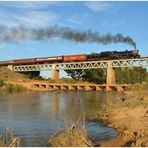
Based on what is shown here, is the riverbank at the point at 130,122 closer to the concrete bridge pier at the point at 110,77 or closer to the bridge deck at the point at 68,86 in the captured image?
the bridge deck at the point at 68,86

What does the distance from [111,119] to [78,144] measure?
9.92m

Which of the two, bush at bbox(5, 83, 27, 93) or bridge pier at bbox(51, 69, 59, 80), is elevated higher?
bridge pier at bbox(51, 69, 59, 80)

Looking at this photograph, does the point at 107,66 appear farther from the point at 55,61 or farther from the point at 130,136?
the point at 130,136

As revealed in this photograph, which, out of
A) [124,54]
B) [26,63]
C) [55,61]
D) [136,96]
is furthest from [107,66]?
[136,96]

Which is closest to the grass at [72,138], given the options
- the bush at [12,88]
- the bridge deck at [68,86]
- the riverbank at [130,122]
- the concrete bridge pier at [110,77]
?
the riverbank at [130,122]

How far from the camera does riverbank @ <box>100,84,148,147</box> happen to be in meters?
15.8

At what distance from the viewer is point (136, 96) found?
1220 inches

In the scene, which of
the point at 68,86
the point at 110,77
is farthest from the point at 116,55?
the point at 68,86

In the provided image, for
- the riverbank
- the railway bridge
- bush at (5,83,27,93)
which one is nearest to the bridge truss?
the railway bridge

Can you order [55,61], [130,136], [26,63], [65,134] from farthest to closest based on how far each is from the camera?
[26,63] < [55,61] < [130,136] < [65,134]

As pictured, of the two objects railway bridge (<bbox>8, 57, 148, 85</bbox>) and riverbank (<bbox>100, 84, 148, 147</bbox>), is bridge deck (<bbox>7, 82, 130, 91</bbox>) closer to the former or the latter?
railway bridge (<bbox>8, 57, 148, 85</bbox>)

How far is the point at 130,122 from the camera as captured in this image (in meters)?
20.6

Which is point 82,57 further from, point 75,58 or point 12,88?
point 12,88

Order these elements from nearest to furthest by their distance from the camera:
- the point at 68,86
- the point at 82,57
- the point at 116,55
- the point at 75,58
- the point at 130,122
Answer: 1. the point at 130,122
2. the point at 116,55
3. the point at 68,86
4. the point at 82,57
5. the point at 75,58
